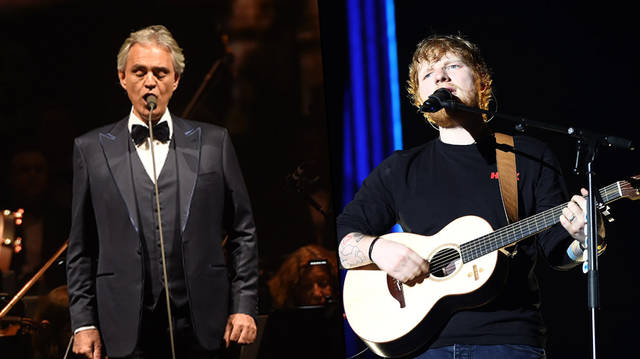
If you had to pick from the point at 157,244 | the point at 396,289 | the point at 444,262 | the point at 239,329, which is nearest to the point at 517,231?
the point at 444,262

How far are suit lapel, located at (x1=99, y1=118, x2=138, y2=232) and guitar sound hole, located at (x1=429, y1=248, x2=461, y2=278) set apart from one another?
1353 mm

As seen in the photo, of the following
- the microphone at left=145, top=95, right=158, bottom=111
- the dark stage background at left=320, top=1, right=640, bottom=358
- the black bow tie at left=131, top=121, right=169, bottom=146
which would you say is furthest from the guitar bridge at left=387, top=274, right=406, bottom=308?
the microphone at left=145, top=95, right=158, bottom=111

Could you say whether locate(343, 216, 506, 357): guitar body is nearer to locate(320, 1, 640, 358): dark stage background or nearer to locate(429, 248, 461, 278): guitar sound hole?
locate(429, 248, 461, 278): guitar sound hole

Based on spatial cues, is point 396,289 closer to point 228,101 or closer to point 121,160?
point 121,160

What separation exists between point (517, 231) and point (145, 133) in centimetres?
181

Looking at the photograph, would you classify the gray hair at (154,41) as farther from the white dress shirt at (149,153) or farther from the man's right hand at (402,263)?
the man's right hand at (402,263)

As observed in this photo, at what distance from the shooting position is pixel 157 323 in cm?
296

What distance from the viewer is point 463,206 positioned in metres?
2.66

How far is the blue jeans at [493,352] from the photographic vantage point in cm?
235

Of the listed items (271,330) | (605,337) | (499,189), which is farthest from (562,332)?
(271,330)

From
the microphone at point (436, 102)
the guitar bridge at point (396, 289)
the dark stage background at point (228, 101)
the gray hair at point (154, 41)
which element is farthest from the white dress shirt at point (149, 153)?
the microphone at point (436, 102)

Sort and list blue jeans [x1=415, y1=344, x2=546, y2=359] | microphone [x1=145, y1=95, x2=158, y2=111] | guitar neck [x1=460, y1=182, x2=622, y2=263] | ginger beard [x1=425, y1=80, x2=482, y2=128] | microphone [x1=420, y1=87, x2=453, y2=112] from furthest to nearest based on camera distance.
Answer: microphone [x1=145, y1=95, x2=158, y2=111] < ginger beard [x1=425, y1=80, x2=482, y2=128] < microphone [x1=420, y1=87, x2=453, y2=112] < guitar neck [x1=460, y1=182, x2=622, y2=263] < blue jeans [x1=415, y1=344, x2=546, y2=359]

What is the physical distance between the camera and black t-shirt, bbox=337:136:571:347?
7.93 feet

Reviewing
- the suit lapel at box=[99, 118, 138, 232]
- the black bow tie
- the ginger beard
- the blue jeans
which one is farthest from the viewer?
the black bow tie
